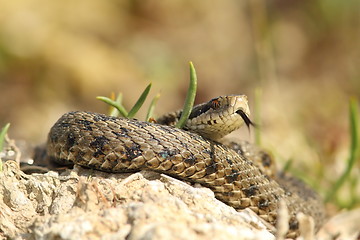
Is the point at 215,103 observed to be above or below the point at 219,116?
above

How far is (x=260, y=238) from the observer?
3.21 meters

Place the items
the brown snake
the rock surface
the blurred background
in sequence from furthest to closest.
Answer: the blurred background
the brown snake
the rock surface

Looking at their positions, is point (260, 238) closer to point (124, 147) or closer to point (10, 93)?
point (124, 147)

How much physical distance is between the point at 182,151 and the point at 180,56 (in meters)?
9.08

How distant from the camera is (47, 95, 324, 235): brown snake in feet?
13.1

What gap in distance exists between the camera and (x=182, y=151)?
4.09m

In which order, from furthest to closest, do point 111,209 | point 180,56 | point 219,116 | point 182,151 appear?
point 180,56, point 219,116, point 182,151, point 111,209

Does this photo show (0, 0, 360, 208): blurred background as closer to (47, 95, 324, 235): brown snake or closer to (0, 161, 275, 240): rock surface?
A: (47, 95, 324, 235): brown snake

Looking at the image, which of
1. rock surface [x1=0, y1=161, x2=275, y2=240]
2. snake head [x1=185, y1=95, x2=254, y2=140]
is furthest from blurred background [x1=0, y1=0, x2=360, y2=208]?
rock surface [x1=0, y1=161, x2=275, y2=240]

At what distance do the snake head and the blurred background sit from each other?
4393mm

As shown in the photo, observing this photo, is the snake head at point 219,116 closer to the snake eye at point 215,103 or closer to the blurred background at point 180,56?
the snake eye at point 215,103

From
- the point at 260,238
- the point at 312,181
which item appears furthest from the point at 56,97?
the point at 260,238

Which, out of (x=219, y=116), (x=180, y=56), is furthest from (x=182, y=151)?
(x=180, y=56)

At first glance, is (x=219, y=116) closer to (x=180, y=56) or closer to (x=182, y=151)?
(x=182, y=151)
